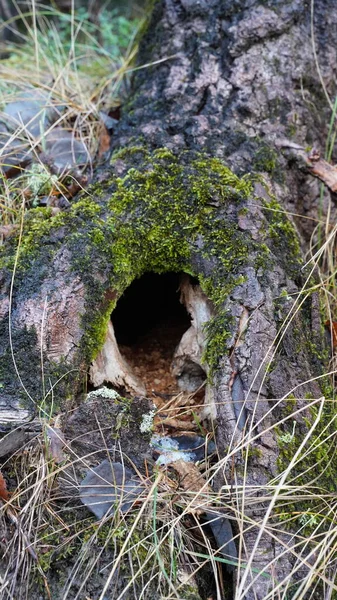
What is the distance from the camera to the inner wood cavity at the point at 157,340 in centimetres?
211

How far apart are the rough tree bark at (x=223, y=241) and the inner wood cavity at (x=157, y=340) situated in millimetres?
43

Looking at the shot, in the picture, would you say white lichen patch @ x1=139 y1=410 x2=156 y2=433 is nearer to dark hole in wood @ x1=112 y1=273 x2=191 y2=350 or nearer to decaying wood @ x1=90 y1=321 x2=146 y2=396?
decaying wood @ x1=90 y1=321 x2=146 y2=396

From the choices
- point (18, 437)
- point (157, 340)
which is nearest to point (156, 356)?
point (157, 340)

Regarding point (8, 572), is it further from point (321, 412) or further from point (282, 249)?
point (282, 249)

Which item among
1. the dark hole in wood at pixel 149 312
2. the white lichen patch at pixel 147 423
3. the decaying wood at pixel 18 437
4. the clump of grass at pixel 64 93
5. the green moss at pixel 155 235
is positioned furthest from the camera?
the dark hole in wood at pixel 149 312

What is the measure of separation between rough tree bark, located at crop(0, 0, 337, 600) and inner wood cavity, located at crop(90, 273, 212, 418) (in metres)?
0.04

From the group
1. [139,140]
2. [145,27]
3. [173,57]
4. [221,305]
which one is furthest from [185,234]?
[145,27]

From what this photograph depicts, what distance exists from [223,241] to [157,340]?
2.09 feet

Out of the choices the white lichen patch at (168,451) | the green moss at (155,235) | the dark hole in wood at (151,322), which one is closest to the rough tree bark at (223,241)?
the green moss at (155,235)

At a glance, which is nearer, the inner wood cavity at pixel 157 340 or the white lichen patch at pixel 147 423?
the white lichen patch at pixel 147 423

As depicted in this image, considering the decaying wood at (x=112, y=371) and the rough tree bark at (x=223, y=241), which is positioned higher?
the rough tree bark at (x=223, y=241)

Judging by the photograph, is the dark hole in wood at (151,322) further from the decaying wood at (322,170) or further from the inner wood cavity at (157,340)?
the decaying wood at (322,170)

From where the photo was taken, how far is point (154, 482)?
1.69 meters

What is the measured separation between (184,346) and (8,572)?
0.92 meters
